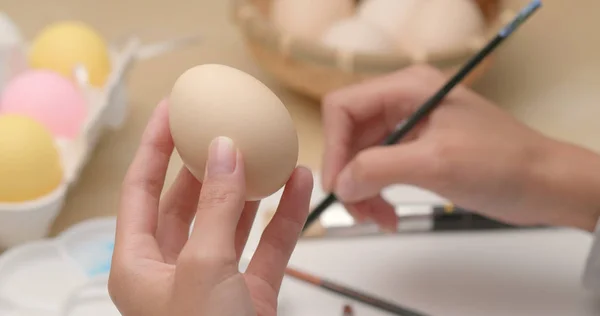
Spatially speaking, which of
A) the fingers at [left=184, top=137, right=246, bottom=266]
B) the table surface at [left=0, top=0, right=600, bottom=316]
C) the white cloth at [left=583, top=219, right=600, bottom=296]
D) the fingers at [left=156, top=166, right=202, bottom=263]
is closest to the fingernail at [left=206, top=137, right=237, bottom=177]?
the fingers at [left=184, top=137, right=246, bottom=266]

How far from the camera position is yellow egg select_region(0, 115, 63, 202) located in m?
0.63

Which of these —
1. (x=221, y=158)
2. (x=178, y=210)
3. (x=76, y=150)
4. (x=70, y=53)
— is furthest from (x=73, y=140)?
(x=221, y=158)

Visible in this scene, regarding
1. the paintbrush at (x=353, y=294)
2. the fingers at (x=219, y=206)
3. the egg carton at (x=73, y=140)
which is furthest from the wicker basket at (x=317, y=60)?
the fingers at (x=219, y=206)

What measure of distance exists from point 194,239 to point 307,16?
1.91ft

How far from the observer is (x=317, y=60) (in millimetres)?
809

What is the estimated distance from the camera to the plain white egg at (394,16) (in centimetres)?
89

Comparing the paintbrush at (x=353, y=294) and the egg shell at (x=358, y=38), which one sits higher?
the egg shell at (x=358, y=38)

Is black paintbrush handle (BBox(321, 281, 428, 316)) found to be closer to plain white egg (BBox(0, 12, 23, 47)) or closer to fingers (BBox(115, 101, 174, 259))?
fingers (BBox(115, 101, 174, 259))

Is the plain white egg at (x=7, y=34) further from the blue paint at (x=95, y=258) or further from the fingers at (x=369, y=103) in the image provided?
the fingers at (x=369, y=103)

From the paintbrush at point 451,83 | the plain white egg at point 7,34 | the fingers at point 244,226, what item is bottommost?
the fingers at point 244,226

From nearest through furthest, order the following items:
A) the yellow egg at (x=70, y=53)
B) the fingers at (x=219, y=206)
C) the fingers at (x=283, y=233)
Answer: the fingers at (x=219, y=206)
the fingers at (x=283, y=233)
the yellow egg at (x=70, y=53)

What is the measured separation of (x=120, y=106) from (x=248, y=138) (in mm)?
430

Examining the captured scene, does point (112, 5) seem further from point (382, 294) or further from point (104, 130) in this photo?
point (382, 294)

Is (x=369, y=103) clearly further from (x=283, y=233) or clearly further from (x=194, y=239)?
(x=194, y=239)
